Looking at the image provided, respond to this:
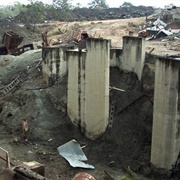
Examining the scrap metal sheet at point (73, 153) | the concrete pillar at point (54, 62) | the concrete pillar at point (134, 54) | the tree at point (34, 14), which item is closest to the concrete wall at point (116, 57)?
the concrete pillar at point (134, 54)

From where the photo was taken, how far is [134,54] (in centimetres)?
2050

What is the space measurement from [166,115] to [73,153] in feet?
15.8

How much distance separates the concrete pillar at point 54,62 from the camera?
22172 millimetres

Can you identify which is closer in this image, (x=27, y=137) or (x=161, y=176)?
(x=161, y=176)

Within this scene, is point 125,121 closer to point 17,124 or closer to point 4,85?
point 17,124

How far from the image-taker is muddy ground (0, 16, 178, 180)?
55.1ft

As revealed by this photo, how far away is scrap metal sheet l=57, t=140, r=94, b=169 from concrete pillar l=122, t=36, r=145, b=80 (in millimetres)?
5089

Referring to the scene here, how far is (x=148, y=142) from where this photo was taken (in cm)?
1766

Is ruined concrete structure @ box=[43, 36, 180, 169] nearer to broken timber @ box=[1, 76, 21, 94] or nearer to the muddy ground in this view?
the muddy ground


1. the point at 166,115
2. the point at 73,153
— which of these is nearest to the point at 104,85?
the point at 73,153

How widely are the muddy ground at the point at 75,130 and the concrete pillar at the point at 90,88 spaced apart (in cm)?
56

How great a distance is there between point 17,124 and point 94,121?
4198 mm

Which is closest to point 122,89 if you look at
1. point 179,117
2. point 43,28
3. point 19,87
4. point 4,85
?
point 179,117

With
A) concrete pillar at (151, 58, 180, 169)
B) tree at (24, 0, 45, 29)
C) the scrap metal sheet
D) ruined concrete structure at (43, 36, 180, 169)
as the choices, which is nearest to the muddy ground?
the scrap metal sheet
